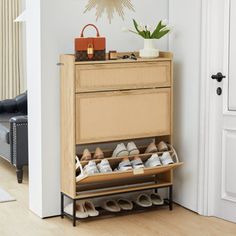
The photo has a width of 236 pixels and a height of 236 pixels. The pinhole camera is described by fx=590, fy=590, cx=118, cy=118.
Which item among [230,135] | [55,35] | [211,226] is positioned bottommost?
[211,226]

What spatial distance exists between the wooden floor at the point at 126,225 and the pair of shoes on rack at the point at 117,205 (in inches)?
3.2

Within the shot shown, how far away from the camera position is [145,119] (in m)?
4.36

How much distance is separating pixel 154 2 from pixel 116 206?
160 centimetres

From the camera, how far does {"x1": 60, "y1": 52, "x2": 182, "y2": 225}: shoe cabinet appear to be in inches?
162

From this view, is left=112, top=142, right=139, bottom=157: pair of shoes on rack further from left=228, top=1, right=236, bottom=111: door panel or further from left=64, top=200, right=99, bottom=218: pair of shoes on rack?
left=228, top=1, right=236, bottom=111: door panel

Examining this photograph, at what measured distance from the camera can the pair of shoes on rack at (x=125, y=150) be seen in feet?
14.3

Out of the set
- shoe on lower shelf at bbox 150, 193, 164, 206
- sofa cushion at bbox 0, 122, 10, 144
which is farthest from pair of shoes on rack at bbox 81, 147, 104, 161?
sofa cushion at bbox 0, 122, 10, 144

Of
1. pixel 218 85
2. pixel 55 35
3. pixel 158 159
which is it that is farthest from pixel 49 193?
pixel 218 85

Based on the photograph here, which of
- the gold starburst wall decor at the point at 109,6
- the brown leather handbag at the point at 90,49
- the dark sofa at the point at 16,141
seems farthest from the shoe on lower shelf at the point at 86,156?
the dark sofa at the point at 16,141

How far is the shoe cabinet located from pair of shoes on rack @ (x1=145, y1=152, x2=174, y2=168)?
4 cm

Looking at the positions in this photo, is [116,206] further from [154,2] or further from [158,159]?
[154,2]

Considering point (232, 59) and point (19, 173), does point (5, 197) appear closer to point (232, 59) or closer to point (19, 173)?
point (19, 173)

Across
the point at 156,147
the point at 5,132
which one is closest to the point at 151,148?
the point at 156,147

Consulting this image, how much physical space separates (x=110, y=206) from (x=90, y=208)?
182mm
